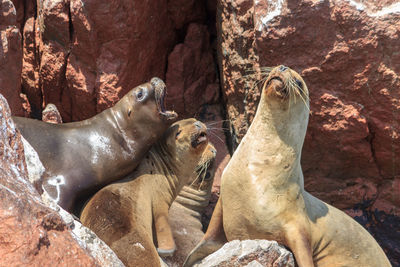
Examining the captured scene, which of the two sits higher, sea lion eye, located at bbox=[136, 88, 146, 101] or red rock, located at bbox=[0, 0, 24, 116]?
red rock, located at bbox=[0, 0, 24, 116]

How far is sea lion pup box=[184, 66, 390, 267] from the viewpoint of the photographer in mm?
4801

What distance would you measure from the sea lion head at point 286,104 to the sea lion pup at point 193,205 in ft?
5.38

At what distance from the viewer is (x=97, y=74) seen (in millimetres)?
7480

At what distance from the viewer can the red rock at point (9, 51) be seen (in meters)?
6.16

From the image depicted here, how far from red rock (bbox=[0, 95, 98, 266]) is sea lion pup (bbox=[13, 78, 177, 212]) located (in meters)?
2.75

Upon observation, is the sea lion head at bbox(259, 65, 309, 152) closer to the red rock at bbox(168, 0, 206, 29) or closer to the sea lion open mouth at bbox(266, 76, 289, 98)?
the sea lion open mouth at bbox(266, 76, 289, 98)

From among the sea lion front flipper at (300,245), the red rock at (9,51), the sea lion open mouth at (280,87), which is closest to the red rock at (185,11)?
the red rock at (9,51)

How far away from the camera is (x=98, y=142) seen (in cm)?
602

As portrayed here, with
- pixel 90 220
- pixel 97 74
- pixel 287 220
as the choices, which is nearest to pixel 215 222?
pixel 287 220

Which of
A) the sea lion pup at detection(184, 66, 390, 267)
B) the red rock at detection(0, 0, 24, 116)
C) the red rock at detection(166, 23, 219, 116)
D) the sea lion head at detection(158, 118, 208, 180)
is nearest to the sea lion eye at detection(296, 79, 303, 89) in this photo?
the sea lion pup at detection(184, 66, 390, 267)

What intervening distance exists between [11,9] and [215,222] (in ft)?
10.0

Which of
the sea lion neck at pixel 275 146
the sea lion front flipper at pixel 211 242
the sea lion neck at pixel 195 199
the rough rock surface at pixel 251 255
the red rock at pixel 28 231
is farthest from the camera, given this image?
the sea lion neck at pixel 195 199

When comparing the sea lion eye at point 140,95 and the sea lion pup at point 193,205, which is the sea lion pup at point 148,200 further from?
the sea lion eye at point 140,95

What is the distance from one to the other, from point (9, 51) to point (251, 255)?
339 centimetres
